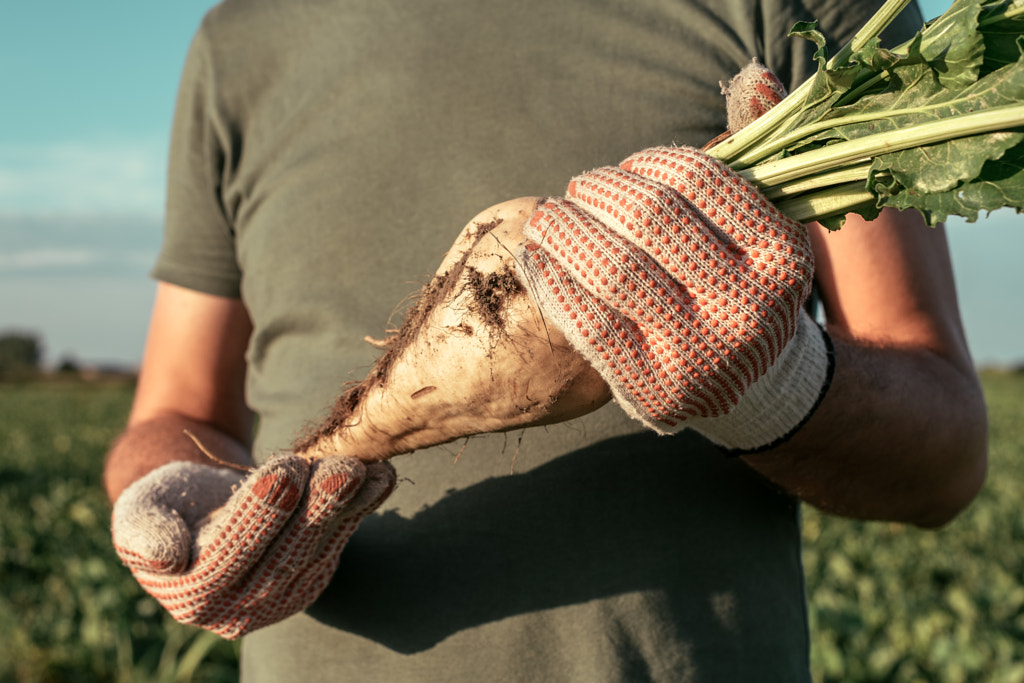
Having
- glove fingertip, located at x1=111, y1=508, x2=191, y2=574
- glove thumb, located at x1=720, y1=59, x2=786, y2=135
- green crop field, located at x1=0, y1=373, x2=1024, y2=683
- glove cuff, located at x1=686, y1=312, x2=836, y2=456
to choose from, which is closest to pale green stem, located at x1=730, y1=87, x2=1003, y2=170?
glove thumb, located at x1=720, y1=59, x2=786, y2=135

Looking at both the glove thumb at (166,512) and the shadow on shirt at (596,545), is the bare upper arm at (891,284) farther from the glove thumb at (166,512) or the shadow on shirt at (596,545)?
the glove thumb at (166,512)

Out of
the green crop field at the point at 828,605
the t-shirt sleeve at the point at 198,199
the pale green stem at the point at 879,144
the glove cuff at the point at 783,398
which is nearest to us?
the pale green stem at the point at 879,144

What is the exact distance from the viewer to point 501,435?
5.86 ft

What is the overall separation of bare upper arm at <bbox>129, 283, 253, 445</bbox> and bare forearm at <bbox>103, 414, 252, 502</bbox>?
0.16 ft

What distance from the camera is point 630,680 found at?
165cm

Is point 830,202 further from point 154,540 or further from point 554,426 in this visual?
point 154,540

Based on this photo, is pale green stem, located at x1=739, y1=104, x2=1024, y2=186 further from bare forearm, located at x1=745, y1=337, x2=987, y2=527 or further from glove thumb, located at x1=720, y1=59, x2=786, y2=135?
bare forearm, located at x1=745, y1=337, x2=987, y2=527

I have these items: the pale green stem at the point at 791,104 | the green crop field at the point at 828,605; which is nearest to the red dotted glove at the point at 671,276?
the pale green stem at the point at 791,104

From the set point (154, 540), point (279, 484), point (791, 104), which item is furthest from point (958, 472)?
point (154, 540)

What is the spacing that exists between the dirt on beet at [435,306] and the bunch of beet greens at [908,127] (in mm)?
468

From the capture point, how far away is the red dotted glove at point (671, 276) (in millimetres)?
1205

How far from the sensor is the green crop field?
4.61 m

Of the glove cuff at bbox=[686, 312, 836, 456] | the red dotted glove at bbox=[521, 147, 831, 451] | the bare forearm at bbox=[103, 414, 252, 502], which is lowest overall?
the bare forearm at bbox=[103, 414, 252, 502]

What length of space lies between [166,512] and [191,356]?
0.72 metres
